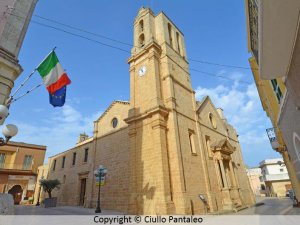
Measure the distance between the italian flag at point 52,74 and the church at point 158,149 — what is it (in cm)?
745

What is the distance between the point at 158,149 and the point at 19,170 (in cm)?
2285

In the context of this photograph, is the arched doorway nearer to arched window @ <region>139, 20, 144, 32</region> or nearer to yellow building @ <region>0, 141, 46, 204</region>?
yellow building @ <region>0, 141, 46, 204</region>

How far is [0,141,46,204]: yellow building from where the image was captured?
24.6m

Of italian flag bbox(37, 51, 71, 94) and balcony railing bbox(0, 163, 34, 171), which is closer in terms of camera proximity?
italian flag bbox(37, 51, 71, 94)

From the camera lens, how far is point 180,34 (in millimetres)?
21234

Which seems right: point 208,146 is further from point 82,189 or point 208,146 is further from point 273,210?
point 82,189

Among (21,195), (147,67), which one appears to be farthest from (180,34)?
(21,195)

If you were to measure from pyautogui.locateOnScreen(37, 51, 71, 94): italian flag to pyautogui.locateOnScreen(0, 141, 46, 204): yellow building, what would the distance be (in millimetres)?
23654

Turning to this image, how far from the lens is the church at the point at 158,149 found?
1218 centimetres

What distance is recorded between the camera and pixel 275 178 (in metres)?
37.1

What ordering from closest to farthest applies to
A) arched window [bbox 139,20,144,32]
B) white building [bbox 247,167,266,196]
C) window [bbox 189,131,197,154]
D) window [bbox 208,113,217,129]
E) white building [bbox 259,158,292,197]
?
1. window [bbox 189,131,197,154]
2. arched window [bbox 139,20,144,32]
3. window [bbox 208,113,217,129]
4. white building [bbox 259,158,292,197]
5. white building [bbox 247,167,266,196]

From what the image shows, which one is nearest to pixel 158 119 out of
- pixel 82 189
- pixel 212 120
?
pixel 212 120

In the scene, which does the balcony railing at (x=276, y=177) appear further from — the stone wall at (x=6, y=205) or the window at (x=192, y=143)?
the stone wall at (x=6, y=205)

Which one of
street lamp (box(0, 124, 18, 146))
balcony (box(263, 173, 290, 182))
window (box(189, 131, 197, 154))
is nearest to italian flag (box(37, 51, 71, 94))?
street lamp (box(0, 124, 18, 146))
